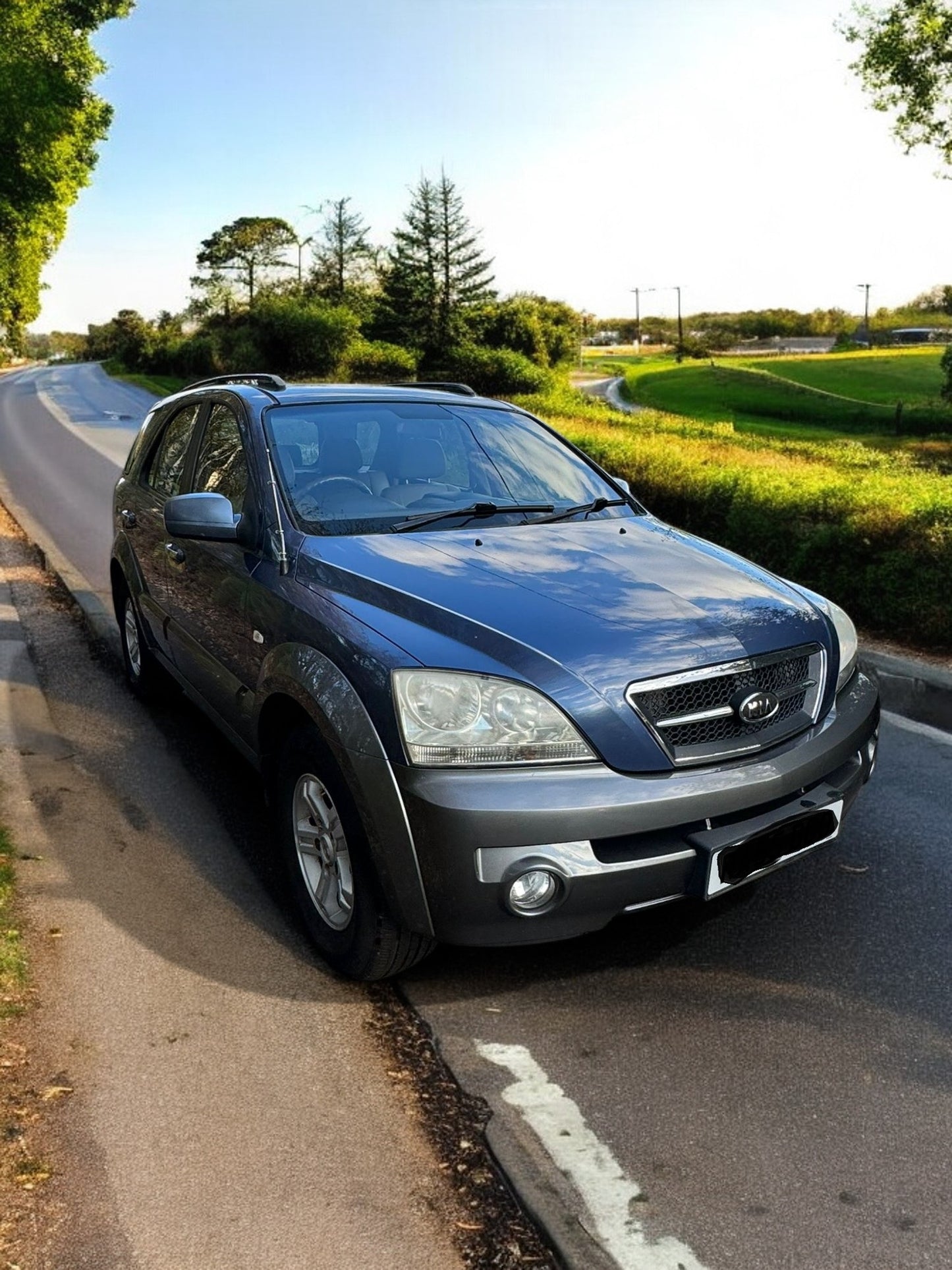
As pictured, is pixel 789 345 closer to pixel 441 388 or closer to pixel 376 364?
pixel 376 364

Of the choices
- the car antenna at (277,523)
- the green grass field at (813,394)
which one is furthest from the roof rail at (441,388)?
the green grass field at (813,394)

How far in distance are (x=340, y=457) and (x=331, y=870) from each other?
1719mm

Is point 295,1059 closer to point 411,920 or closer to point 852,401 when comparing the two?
point 411,920

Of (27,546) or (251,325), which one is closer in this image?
(27,546)

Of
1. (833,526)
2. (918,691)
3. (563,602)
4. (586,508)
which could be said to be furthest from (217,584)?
(833,526)

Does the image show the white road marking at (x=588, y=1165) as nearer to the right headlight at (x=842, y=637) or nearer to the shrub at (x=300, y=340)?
the right headlight at (x=842, y=637)

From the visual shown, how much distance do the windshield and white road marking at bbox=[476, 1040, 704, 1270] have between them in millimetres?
1941

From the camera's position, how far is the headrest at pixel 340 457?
4359 millimetres

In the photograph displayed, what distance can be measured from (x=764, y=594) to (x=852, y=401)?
2500 inches

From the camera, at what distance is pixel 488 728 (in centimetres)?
299

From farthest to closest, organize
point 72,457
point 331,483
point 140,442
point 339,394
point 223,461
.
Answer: point 72,457
point 140,442
point 339,394
point 223,461
point 331,483

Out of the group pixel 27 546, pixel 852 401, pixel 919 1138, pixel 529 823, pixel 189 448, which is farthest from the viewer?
pixel 852 401

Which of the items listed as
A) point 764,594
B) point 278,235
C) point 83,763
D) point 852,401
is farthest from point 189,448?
point 278,235

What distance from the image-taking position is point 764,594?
12.1 ft
